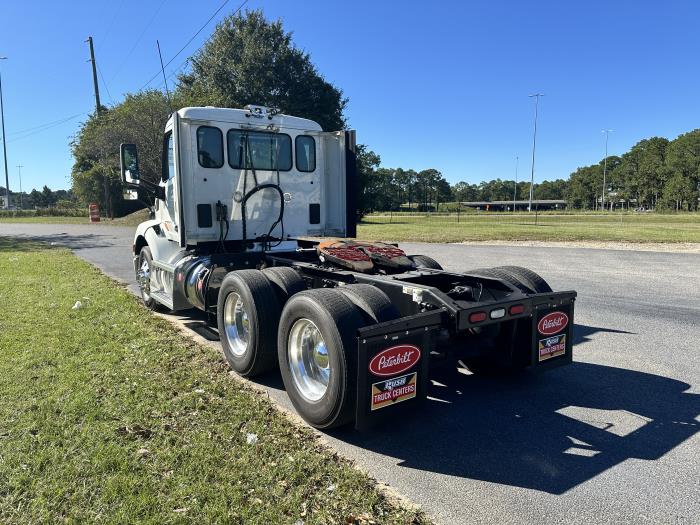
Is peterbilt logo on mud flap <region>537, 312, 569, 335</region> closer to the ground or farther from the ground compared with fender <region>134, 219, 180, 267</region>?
closer to the ground

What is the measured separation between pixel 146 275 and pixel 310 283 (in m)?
4.01

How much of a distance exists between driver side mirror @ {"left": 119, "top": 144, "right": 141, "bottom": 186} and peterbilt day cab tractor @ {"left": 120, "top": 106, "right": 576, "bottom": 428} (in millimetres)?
15

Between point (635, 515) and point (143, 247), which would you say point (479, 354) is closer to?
point (635, 515)

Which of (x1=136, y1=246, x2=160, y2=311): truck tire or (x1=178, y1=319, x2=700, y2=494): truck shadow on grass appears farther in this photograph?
(x1=136, y1=246, x2=160, y2=311): truck tire

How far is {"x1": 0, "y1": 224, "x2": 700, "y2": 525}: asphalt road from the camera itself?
9.46 ft

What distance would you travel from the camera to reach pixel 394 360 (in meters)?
3.48

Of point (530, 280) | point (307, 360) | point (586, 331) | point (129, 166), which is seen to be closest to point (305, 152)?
point (129, 166)

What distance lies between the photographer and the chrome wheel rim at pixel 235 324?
527 cm

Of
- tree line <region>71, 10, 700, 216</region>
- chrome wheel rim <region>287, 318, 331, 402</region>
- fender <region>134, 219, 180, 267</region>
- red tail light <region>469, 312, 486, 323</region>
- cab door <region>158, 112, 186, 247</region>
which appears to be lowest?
chrome wheel rim <region>287, 318, 331, 402</region>

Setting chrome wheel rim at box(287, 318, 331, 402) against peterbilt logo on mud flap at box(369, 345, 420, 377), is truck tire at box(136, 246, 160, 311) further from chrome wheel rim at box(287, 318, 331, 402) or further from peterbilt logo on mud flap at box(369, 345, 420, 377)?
peterbilt logo on mud flap at box(369, 345, 420, 377)

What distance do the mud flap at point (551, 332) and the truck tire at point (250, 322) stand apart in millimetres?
2351

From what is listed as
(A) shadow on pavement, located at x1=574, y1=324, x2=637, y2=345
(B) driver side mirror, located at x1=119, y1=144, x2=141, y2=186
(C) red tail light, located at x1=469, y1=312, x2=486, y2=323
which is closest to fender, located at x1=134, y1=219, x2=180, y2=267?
(B) driver side mirror, located at x1=119, y1=144, x2=141, y2=186

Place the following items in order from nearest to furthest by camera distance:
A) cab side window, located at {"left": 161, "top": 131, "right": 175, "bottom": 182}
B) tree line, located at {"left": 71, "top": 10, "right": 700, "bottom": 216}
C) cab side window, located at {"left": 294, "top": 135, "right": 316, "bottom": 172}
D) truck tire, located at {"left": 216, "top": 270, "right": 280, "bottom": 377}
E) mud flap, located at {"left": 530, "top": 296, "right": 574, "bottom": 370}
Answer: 1. mud flap, located at {"left": 530, "top": 296, "right": 574, "bottom": 370}
2. truck tire, located at {"left": 216, "top": 270, "right": 280, "bottom": 377}
3. cab side window, located at {"left": 161, "top": 131, "right": 175, "bottom": 182}
4. cab side window, located at {"left": 294, "top": 135, "right": 316, "bottom": 172}
5. tree line, located at {"left": 71, "top": 10, "right": 700, "bottom": 216}

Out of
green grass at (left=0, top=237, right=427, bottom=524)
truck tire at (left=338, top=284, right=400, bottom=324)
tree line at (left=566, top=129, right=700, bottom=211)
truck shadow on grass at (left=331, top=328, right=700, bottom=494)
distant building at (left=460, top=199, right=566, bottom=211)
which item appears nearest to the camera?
green grass at (left=0, top=237, right=427, bottom=524)
